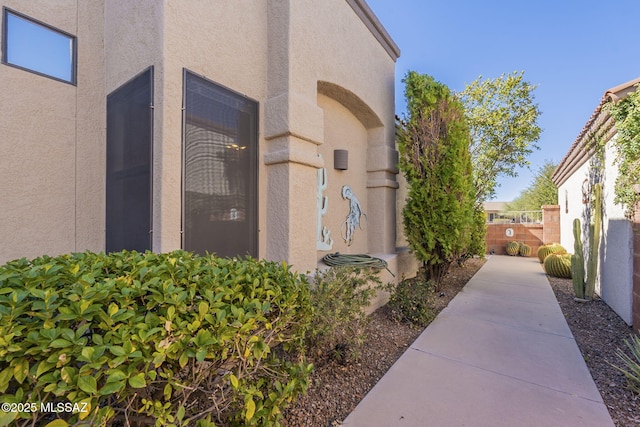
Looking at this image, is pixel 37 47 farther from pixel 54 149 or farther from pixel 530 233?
pixel 530 233

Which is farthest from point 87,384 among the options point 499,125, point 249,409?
point 499,125

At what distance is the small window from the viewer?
322 centimetres

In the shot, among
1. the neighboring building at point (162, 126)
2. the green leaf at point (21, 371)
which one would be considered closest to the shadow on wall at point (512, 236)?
the neighboring building at point (162, 126)

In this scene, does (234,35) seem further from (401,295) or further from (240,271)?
(401,295)

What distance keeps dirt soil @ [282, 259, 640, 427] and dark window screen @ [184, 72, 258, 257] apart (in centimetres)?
186

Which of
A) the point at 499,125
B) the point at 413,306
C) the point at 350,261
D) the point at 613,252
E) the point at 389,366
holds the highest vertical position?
the point at 499,125

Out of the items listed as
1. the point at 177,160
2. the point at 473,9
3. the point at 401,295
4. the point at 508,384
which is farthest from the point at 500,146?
the point at 177,160

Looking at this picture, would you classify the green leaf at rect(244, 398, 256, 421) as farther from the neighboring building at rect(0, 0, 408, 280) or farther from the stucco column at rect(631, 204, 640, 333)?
the stucco column at rect(631, 204, 640, 333)

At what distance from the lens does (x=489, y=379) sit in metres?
3.03

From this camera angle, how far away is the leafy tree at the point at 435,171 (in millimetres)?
5703

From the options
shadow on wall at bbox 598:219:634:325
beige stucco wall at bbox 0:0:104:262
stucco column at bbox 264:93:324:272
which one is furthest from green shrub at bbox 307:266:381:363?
shadow on wall at bbox 598:219:634:325

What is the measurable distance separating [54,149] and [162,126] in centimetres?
176

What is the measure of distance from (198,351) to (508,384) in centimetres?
325

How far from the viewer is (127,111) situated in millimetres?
3412
